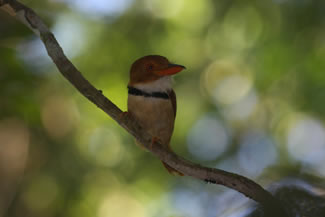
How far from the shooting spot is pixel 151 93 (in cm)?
264

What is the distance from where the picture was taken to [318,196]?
1229 millimetres

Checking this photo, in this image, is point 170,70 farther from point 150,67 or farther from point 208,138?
point 208,138

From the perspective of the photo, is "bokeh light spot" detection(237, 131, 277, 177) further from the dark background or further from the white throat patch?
the white throat patch

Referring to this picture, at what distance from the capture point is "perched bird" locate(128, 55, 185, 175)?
102 inches

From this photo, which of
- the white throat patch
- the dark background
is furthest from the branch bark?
the dark background

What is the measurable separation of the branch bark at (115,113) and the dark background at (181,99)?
8.68 feet

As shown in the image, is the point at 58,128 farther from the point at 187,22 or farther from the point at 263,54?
the point at 263,54

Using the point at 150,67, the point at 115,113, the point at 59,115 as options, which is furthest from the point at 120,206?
the point at 115,113

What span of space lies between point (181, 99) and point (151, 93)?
355 centimetres

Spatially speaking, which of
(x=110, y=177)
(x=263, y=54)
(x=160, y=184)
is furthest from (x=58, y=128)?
(x=263, y=54)

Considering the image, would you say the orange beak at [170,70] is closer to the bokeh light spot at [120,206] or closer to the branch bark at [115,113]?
the branch bark at [115,113]

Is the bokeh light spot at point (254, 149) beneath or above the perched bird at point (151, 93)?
above

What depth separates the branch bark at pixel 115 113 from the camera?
194 cm

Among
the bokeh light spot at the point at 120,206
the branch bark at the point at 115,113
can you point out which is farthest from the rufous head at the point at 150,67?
the bokeh light spot at the point at 120,206
